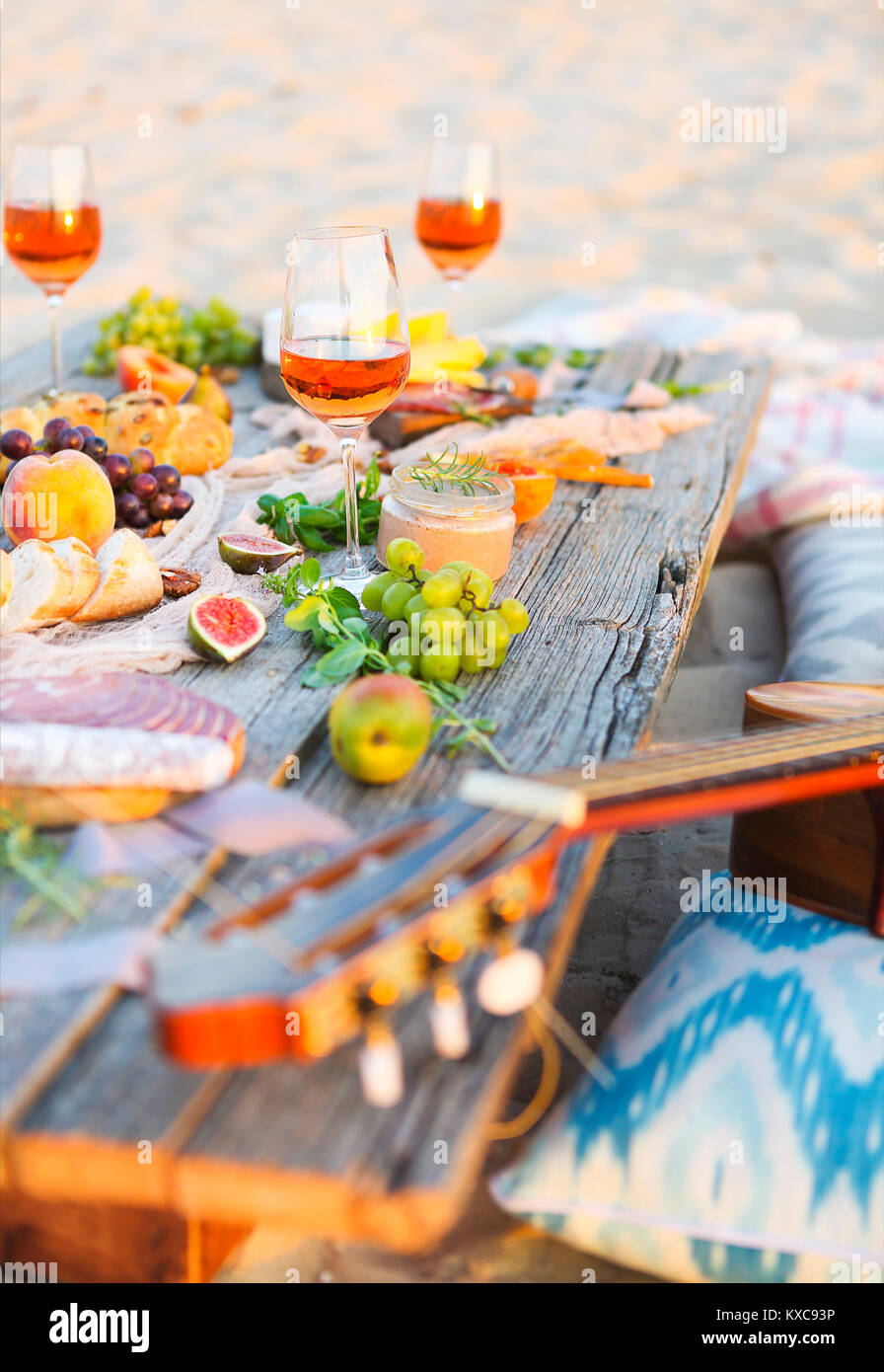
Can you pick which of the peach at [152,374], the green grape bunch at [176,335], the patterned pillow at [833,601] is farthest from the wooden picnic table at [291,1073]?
the green grape bunch at [176,335]

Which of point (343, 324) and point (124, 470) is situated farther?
point (124, 470)

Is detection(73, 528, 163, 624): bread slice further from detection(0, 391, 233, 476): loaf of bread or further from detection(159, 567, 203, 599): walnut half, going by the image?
detection(0, 391, 233, 476): loaf of bread

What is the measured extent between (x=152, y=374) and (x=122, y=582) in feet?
3.98

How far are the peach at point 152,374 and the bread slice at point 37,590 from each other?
1118mm

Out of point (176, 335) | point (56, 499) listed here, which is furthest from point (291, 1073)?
point (176, 335)

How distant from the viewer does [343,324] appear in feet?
5.77

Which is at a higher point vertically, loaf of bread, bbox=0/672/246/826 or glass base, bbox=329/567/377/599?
glass base, bbox=329/567/377/599

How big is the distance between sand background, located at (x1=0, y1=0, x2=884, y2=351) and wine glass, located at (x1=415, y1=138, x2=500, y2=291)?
Answer: 3.42 meters

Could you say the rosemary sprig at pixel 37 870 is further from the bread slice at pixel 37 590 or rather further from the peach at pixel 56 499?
the peach at pixel 56 499

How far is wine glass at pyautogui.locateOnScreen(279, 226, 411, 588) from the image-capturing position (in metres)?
1.74

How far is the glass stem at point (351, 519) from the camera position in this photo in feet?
6.18

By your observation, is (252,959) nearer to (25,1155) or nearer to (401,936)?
(401,936)

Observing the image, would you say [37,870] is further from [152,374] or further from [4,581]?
[152,374]

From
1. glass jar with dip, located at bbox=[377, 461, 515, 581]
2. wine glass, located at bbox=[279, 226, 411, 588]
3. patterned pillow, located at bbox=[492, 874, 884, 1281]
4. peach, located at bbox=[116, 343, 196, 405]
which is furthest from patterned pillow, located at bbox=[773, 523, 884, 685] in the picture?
peach, located at bbox=[116, 343, 196, 405]
